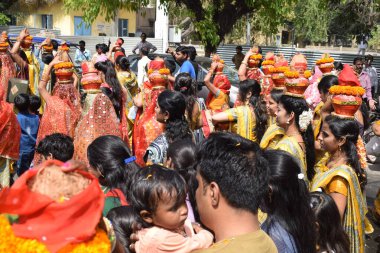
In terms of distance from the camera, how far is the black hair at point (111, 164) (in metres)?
3.57

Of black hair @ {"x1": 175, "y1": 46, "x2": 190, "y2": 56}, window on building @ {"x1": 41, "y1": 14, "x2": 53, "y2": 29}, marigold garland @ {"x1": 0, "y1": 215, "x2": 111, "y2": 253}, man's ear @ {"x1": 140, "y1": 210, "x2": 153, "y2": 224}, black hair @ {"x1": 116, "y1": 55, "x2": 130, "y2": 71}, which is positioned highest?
window on building @ {"x1": 41, "y1": 14, "x2": 53, "y2": 29}

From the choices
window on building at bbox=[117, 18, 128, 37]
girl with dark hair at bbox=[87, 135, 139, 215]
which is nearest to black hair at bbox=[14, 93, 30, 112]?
girl with dark hair at bbox=[87, 135, 139, 215]

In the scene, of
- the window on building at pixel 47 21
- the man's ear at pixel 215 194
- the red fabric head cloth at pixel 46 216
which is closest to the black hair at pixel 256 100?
the man's ear at pixel 215 194

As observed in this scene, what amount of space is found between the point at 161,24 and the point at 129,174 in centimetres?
2359

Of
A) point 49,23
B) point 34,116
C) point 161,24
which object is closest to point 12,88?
point 34,116

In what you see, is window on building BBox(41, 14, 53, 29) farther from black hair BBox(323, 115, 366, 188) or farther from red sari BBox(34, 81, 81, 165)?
black hair BBox(323, 115, 366, 188)

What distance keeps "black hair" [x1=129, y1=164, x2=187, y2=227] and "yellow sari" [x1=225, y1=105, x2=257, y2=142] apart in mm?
2651

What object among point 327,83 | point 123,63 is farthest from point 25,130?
point 327,83

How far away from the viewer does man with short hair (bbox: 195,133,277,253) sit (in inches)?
82.5

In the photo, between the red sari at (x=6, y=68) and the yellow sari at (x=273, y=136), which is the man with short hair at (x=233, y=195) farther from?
the red sari at (x=6, y=68)

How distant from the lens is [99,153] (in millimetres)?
3625

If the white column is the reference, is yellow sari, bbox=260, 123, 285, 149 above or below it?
below

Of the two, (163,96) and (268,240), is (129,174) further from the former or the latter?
(268,240)

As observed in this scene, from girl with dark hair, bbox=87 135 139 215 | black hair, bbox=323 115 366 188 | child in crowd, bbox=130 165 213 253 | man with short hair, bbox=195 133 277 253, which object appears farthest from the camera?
black hair, bbox=323 115 366 188
